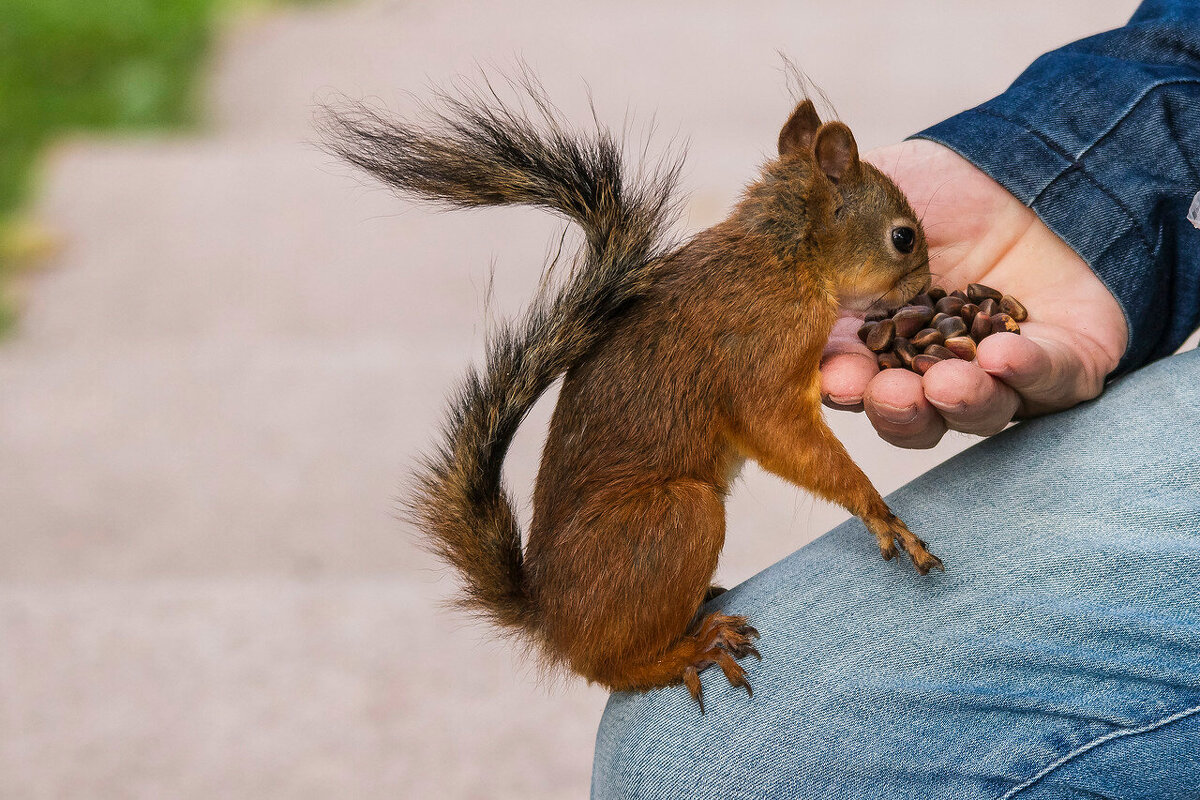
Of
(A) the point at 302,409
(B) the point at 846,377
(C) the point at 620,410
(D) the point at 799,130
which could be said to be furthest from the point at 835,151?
(A) the point at 302,409

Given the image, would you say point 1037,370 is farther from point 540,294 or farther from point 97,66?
point 97,66

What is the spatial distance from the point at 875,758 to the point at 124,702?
127 cm

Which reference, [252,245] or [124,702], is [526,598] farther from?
[252,245]

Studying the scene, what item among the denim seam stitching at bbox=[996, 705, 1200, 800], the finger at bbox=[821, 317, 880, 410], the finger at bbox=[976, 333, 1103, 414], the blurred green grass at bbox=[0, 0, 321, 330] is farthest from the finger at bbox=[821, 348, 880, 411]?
the blurred green grass at bbox=[0, 0, 321, 330]

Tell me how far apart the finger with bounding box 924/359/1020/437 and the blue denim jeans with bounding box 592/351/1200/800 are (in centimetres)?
9

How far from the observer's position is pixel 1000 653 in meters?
0.95

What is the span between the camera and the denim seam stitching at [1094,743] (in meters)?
0.88

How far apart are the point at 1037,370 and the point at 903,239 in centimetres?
25

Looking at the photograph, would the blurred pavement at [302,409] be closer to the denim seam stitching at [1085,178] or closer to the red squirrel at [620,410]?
the red squirrel at [620,410]

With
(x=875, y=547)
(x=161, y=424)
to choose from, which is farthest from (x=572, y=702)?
(x=161, y=424)

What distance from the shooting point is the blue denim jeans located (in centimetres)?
90

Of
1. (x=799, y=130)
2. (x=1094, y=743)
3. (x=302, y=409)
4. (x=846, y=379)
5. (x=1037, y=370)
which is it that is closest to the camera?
(x=1094, y=743)

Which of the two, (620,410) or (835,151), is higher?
(835,151)

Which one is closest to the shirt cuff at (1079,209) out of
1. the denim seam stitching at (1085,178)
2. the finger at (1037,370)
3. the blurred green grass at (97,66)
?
the denim seam stitching at (1085,178)
